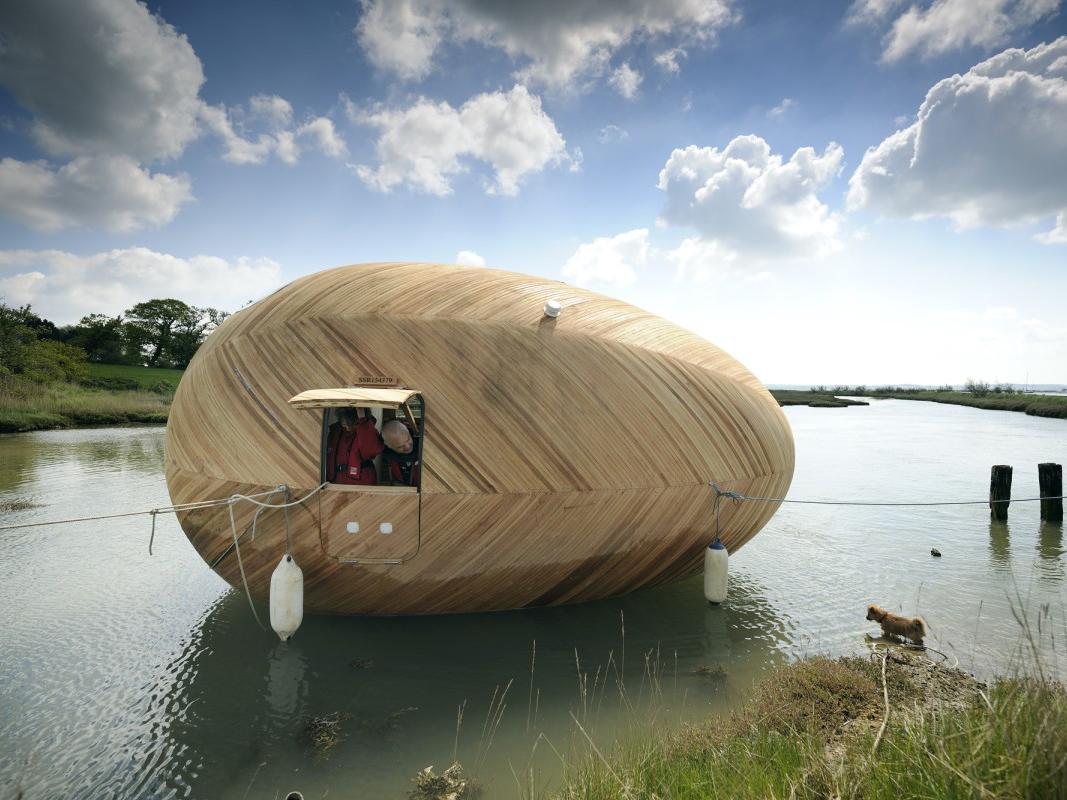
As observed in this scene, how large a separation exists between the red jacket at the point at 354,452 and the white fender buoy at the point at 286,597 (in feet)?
3.26

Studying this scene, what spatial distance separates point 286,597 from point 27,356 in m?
40.8

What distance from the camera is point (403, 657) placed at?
5.34 meters

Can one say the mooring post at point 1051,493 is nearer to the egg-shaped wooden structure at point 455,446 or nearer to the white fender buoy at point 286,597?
the egg-shaped wooden structure at point 455,446

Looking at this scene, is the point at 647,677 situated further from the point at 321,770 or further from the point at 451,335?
the point at 451,335

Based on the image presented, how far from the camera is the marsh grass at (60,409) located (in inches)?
944

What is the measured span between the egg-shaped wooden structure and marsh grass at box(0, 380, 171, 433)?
25331 mm

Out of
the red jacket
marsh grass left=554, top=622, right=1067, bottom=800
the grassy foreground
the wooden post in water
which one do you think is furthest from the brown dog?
the wooden post in water

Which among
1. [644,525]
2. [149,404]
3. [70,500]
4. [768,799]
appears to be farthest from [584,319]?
[149,404]

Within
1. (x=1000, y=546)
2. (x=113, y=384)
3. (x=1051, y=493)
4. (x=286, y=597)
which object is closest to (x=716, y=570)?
(x=286, y=597)

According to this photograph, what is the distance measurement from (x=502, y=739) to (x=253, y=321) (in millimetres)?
5189

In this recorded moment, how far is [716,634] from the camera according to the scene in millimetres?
5918

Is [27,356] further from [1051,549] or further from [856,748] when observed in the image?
[1051,549]

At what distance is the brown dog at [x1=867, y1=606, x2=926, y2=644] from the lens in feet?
18.1

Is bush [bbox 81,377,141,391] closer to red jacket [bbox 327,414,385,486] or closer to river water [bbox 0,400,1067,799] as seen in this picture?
river water [bbox 0,400,1067,799]
